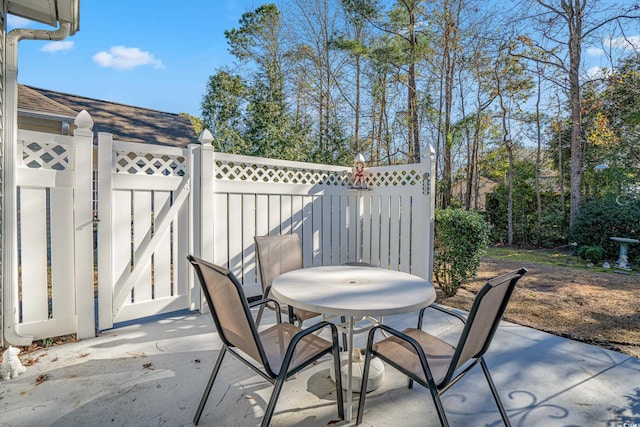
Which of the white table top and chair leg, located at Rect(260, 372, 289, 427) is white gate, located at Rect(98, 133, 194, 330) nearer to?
the white table top

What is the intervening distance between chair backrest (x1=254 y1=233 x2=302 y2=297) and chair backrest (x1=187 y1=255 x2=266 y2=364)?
0.88 metres

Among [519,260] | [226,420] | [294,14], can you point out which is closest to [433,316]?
[226,420]

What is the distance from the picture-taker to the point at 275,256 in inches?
113

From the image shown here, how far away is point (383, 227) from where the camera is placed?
4.62 m

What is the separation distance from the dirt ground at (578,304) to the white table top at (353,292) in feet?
6.58

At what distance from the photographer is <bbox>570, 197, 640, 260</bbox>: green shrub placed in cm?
713

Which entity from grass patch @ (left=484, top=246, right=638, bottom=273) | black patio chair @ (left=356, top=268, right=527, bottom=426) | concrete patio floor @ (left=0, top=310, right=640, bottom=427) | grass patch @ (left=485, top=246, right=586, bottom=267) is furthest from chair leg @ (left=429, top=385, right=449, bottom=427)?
grass patch @ (left=485, top=246, right=586, bottom=267)

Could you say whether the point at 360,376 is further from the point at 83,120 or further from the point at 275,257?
the point at 83,120

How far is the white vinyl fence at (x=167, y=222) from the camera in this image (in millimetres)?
2678

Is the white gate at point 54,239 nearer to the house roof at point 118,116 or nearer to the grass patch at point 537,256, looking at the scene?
the house roof at point 118,116

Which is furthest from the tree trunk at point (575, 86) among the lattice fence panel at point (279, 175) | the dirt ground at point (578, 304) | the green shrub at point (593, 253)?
the lattice fence panel at point (279, 175)

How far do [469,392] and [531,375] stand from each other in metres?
0.58

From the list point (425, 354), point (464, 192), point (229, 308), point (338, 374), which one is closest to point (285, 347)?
point (338, 374)

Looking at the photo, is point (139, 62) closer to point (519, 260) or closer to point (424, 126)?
point (424, 126)
